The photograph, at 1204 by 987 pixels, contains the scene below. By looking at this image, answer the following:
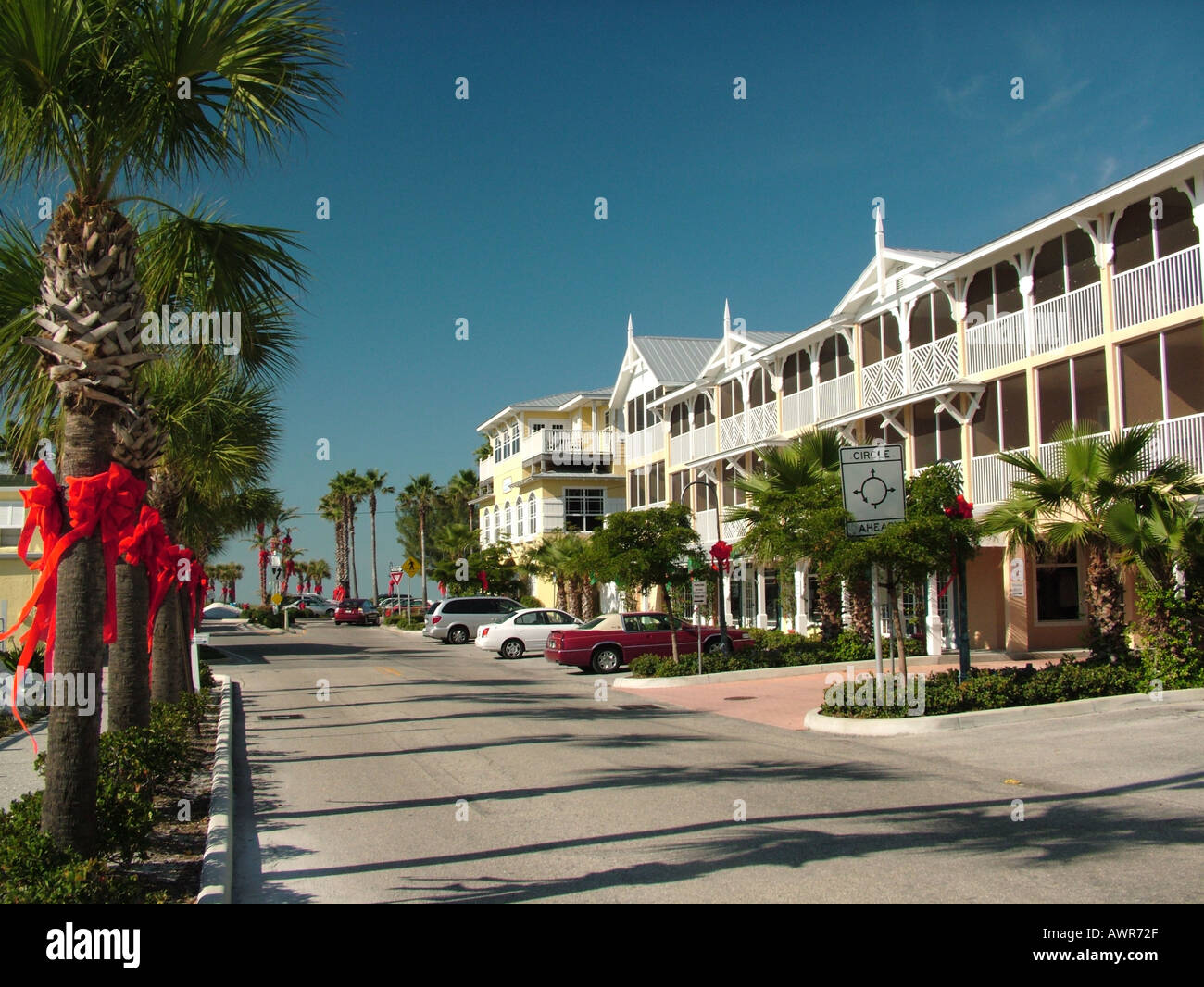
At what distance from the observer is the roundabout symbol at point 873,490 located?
14.1 m

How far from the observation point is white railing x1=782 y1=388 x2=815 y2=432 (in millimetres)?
30922

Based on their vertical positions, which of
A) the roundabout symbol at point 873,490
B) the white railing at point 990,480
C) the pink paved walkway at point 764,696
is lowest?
the pink paved walkway at point 764,696

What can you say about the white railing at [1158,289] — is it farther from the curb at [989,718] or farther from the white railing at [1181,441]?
the curb at [989,718]

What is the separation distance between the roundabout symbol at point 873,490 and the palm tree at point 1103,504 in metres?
3.59

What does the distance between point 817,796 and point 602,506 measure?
3906 cm

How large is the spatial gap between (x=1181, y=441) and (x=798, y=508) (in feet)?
22.9

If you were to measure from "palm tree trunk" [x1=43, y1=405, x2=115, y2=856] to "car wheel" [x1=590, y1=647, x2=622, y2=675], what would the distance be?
19.6 meters

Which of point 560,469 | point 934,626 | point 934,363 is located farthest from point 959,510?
point 560,469

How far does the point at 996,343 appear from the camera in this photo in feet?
78.0

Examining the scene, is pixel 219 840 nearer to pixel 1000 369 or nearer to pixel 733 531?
pixel 1000 369

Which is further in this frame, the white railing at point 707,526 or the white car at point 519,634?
the white railing at point 707,526

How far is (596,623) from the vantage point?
88.2 feet

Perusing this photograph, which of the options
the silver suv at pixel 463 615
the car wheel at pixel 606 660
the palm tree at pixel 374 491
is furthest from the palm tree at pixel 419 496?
the car wheel at pixel 606 660

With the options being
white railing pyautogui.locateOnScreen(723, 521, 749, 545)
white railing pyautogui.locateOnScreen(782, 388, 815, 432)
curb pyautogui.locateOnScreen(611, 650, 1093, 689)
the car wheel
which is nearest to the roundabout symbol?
curb pyautogui.locateOnScreen(611, 650, 1093, 689)
